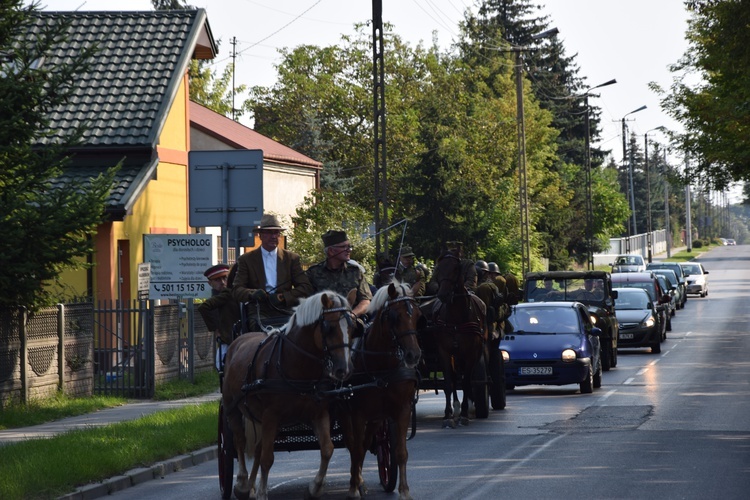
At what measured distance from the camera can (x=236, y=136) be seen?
47781mm

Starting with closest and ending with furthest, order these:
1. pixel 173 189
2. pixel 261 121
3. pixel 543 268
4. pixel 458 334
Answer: pixel 458 334 < pixel 173 189 < pixel 543 268 < pixel 261 121

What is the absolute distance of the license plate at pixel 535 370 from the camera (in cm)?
2194

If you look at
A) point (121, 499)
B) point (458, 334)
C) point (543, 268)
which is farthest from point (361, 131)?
point (121, 499)

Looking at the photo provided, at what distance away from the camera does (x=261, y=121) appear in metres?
82.3

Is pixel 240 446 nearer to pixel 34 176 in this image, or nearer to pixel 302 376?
pixel 302 376

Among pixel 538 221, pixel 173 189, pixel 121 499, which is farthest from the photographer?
pixel 538 221

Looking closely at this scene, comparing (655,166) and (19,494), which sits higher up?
(655,166)

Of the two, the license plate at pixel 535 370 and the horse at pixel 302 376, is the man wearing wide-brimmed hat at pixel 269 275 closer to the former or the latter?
the horse at pixel 302 376

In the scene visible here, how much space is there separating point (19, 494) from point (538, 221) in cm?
6591

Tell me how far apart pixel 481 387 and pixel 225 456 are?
6.98 meters

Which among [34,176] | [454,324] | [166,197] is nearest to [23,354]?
[34,176]

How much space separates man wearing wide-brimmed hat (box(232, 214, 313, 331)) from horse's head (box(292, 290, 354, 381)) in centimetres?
159

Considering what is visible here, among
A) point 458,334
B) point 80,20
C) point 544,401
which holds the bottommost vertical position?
point 544,401

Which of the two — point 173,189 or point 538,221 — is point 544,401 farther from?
point 538,221
